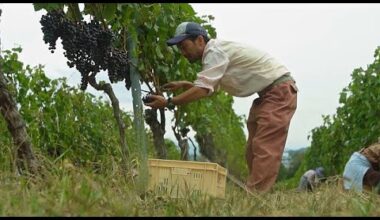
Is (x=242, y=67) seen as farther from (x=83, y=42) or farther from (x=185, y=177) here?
(x=83, y=42)

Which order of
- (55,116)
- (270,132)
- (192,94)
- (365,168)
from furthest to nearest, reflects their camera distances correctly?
(55,116)
(365,168)
(270,132)
(192,94)

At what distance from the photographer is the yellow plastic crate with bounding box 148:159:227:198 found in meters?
4.21

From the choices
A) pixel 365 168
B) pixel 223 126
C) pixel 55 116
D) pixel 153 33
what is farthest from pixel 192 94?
pixel 223 126

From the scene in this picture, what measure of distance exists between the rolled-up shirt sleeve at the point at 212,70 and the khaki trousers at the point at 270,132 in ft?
1.25

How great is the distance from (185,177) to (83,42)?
1011 millimetres

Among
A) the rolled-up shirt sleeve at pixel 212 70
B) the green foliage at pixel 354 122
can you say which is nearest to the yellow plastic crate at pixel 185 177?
the rolled-up shirt sleeve at pixel 212 70

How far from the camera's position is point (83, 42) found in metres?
4.51

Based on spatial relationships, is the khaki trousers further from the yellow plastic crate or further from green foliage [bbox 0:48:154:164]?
green foliage [bbox 0:48:154:164]

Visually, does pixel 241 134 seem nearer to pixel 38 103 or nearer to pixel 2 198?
pixel 38 103

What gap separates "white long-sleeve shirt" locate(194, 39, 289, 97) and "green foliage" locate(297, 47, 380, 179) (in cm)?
420

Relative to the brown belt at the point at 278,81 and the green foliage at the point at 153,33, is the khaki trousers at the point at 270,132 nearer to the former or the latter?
the brown belt at the point at 278,81

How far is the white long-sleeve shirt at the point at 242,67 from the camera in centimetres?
460

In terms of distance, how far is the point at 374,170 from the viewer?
602 centimetres

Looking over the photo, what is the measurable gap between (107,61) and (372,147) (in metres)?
2.49
